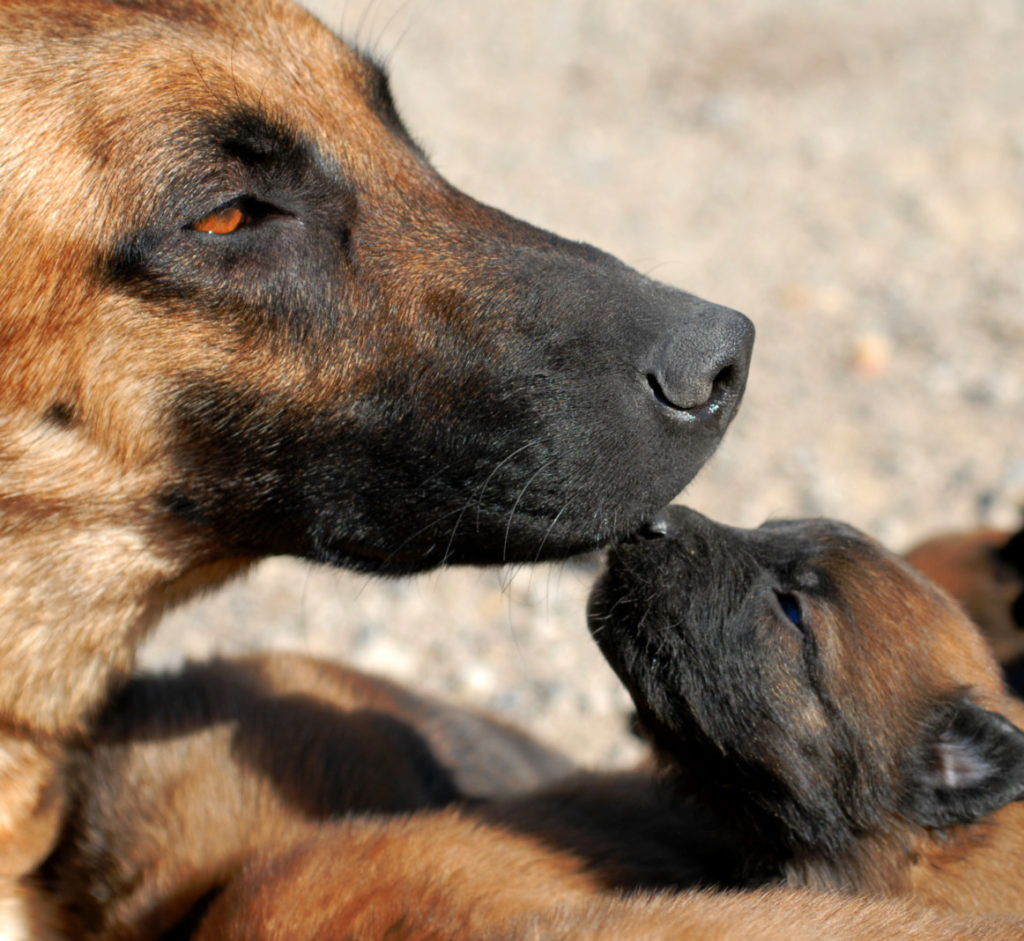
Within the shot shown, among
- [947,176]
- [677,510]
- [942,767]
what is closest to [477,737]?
[677,510]

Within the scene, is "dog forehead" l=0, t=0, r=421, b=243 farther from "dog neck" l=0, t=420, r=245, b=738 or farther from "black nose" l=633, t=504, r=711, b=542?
"black nose" l=633, t=504, r=711, b=542

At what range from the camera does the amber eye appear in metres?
3.24

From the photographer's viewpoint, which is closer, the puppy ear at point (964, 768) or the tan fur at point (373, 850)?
the tan fur at point (373, 850)

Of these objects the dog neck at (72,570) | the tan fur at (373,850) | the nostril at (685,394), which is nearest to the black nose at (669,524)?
the nostril at (685,394)

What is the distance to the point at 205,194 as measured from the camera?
126 inches

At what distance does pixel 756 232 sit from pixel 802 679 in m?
6.13

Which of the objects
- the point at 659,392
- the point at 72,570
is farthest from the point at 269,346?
the point at 659,392

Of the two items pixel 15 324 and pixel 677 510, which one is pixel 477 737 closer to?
pixel 677 510

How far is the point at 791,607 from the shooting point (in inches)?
147

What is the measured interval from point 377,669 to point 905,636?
273 centimetres

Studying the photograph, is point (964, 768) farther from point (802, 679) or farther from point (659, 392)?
point (659, 392)

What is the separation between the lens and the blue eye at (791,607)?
370cm

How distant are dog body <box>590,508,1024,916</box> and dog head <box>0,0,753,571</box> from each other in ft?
1.57

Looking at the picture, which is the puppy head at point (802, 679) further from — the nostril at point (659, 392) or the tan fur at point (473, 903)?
the nostril at point (659, 392)
